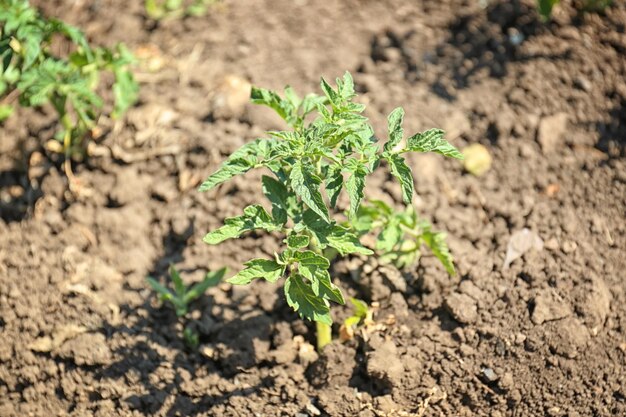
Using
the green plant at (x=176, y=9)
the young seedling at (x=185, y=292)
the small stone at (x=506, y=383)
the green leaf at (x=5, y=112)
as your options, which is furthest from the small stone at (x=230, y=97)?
the small stone at (x=506, y=383)

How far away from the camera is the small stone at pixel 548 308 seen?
304 cm

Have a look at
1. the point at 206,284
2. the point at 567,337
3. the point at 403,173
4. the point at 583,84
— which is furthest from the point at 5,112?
the point at 583,84

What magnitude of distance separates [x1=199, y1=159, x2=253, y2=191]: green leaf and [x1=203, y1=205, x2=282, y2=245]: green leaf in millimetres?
150

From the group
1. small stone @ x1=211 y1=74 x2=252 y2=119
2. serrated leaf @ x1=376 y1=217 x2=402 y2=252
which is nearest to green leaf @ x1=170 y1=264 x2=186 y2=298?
serrated leaf @ x1=376 y1=217 x2=402 y2=252

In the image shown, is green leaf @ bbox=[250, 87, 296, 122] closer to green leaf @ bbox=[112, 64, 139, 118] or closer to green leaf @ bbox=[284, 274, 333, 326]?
green leaf @ bbox=[284, 274, 333, 326]

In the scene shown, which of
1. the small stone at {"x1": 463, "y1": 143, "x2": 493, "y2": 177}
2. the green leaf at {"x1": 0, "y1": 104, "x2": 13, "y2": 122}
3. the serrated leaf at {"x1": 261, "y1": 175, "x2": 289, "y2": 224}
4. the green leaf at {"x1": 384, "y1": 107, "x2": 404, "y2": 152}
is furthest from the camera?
the green leaf at {"x1": 0, "y1": 104, "x2": 13, "y2": 122}

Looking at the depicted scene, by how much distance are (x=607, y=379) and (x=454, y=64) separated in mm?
2047

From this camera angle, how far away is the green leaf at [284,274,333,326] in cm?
260

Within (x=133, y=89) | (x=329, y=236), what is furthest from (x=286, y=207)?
(x=133, y=89)

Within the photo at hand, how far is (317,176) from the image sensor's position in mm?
2535

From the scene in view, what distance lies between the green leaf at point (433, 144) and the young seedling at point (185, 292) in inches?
46.3

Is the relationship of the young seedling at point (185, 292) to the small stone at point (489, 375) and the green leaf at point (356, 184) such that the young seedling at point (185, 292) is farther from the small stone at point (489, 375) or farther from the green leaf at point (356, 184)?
the small stone at point (489, 375)

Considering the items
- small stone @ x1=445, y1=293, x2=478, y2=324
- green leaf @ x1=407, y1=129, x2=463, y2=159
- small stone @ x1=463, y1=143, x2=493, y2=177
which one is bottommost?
small stone @ x1=445, y1=293, x2=478, y2=324

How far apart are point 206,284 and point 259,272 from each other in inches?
28.1
